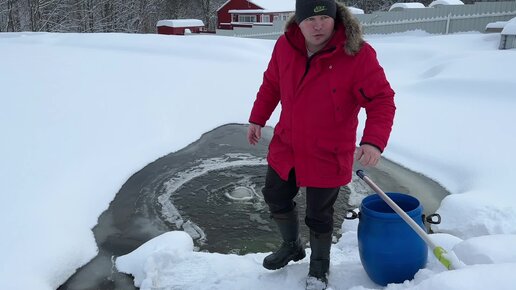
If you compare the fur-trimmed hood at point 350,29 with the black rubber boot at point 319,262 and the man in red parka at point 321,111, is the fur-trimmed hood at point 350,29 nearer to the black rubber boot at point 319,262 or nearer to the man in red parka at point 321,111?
the man in red parka at point 321,111

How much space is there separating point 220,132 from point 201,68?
2867 mm

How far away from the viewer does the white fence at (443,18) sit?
11867 mm

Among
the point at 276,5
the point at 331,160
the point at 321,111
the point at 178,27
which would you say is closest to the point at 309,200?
the point at 331,160

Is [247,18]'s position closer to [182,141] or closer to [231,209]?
[182,141]

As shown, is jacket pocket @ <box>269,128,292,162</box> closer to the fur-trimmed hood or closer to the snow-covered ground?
the fur-trimmed hood

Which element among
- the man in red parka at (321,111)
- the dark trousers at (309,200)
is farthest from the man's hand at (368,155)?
the dark trousers at (309,200)

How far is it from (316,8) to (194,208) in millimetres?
2297

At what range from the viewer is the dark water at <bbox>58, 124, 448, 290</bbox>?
3137mm

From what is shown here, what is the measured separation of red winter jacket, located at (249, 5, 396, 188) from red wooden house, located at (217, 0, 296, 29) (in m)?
20.4

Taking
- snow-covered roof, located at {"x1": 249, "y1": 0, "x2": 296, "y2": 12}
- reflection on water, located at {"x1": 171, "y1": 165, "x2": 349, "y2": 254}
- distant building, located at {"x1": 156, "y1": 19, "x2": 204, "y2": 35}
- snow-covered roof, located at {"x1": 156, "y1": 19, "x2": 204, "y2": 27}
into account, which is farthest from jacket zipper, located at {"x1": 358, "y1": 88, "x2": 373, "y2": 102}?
snow-covered roof, located at {"x1": 249, "y1": 0, "x2": 296, "y2": 12}

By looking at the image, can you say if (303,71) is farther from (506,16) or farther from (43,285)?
(506,16)

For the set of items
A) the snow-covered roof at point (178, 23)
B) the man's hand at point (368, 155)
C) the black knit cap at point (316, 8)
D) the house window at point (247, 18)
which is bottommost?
the man's hand at point (368, 155)

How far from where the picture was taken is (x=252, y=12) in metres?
22.7

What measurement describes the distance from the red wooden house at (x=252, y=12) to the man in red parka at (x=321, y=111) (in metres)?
20.4
